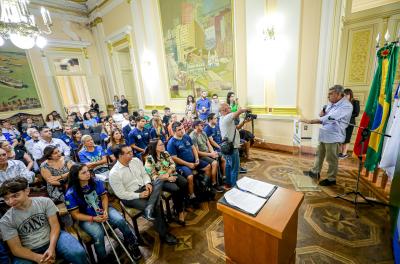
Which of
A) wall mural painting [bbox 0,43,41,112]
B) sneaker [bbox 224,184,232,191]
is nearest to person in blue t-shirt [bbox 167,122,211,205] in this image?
sneaker [bbox 224,184,232,191]

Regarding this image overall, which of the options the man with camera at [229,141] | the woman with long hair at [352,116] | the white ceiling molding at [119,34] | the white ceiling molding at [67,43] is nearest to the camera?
the man with camera at [229,141]

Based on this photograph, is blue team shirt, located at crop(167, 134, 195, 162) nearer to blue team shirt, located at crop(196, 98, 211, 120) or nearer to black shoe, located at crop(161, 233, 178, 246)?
black shoe, located at crop(161, 233, 178, 246)

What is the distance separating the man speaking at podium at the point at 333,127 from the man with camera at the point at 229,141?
139cm

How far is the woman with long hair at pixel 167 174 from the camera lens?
8.14 ft

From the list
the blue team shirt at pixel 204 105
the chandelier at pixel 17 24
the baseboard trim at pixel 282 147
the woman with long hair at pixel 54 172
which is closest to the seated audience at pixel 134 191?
the woman with long hair at pixel 54 172

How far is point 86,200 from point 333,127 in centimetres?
351

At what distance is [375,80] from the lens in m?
2.55

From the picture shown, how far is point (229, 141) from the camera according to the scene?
2982 mm

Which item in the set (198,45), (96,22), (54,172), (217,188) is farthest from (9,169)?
(96,22)

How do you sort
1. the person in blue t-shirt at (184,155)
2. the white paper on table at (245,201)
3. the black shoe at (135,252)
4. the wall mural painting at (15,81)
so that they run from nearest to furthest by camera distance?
the white paper on table at (245,201)
the black shoe at (135,252)
the person in blue t-shirt at (184,155)
the wall mural painting at (15,81)

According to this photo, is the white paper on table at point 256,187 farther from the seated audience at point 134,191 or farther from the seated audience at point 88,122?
the seated audience at point 88,122

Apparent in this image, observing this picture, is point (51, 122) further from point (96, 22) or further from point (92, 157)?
point (96, 22)

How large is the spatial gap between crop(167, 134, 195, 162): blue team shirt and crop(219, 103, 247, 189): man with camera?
21.5 inches

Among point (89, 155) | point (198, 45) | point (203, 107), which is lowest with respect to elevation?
point (89, 155)
